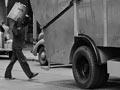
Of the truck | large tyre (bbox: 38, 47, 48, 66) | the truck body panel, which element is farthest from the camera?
large tyre (bbox: 38, 47, 48, 66)

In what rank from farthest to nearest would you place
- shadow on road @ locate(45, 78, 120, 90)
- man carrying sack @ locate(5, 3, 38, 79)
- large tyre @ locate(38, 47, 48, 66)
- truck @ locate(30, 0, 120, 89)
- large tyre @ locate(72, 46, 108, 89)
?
large tyre @ locate(38, 47, 48, 66), man carrying sack @ locate(5, 3, 38, 79), shadow on road @ locate(45, 78, 120, 90), large tyre @ locate(72, 46, 108, 89), truck @ locate(30, 0, 120, 89)

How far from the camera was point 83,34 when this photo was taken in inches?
362

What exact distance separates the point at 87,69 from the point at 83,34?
856 mm

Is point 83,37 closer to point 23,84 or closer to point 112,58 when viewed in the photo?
point 112,58

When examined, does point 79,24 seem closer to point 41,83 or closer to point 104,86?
point 104,86

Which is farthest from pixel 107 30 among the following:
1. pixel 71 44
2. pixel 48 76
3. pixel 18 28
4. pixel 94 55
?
pixel 48 76

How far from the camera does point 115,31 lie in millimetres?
8156

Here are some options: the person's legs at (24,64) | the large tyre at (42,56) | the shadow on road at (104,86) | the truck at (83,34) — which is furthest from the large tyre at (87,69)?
the large tyre at (42,56)

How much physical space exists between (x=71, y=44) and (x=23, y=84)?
5.82 feet

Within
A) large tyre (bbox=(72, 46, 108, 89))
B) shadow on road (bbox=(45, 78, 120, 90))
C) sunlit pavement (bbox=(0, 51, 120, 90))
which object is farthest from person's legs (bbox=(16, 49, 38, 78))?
large tyre (bbox=(72, 46, 108, 89))

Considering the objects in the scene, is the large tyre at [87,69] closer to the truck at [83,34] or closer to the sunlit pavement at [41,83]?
the truck at [83,34]

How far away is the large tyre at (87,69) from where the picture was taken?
8906 mm

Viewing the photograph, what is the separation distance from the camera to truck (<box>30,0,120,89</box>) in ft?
27.4

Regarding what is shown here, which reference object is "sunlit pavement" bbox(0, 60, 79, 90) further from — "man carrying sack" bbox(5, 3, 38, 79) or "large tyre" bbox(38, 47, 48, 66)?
"large tyre" bbox(38, 47, 48, 66)
